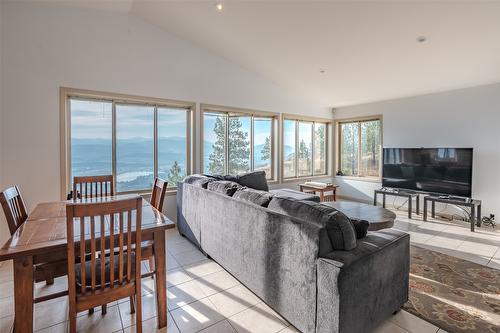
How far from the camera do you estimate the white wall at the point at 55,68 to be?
317 cm

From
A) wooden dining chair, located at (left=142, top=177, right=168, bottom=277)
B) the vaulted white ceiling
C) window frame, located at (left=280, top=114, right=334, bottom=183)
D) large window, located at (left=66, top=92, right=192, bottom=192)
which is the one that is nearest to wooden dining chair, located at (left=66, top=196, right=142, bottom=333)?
wooden dining chair, located at (left=142, top=177, right=168, bottom=277)

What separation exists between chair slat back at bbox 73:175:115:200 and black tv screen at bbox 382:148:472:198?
5.39 m

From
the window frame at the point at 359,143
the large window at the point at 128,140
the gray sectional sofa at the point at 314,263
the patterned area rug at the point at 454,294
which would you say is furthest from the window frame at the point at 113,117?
the window frame at the point at 359,143

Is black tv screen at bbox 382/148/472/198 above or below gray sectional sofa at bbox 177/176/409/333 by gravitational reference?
above

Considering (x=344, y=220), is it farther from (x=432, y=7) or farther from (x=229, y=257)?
(x=432, y=7)

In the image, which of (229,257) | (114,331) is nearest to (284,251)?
(229,257)

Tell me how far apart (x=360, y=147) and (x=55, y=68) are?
21.0 ft

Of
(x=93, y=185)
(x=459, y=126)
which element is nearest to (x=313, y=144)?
(x=459, y=126)

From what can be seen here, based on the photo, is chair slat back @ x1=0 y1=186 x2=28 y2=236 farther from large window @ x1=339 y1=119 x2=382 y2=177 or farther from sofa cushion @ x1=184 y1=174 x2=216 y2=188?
large window @ x1=339 y1=119 x2=382 y2=177

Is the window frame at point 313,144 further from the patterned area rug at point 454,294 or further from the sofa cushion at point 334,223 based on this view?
the sofa cushion at point 334,223

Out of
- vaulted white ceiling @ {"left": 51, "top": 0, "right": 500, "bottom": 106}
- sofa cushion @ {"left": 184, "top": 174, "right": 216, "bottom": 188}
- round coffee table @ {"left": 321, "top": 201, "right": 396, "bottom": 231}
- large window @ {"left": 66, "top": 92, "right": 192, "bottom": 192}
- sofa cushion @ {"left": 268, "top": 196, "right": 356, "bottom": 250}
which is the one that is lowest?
round coffee table @ {"left": 321, "top": 201, "right": 396, "bottom": 231}

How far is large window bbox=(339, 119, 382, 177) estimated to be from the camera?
6.19 m

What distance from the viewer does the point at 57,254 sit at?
1.80 meters

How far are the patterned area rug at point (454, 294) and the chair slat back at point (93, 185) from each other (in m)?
3.47
